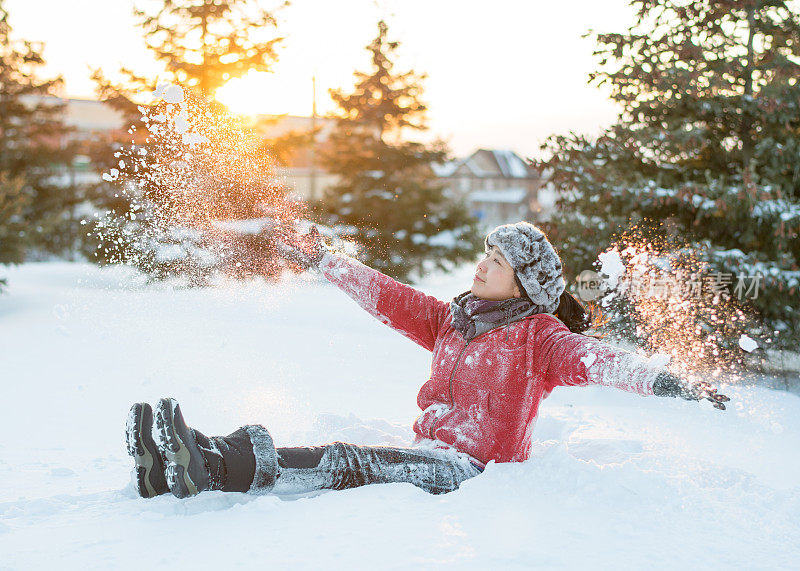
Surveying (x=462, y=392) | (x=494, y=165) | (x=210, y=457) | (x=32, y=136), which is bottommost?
(x=210, y=457)

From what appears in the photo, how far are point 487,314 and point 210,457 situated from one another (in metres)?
1.24

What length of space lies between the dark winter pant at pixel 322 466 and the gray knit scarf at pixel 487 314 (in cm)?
52

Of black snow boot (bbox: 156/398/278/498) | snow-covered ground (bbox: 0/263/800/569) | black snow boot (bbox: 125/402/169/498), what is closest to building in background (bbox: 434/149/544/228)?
snow-covered ground (bbox: 0/263/800/569)

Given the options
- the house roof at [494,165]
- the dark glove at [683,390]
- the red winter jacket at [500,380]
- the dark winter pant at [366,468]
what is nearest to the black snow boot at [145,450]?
the dark winter pant at [366,468]

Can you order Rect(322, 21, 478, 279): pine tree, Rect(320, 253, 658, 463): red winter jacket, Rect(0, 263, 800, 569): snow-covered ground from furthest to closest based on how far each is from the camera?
Rect(322, 21, 478, 279): pine tree → Rect(320, 253, 658, 463): red winter jacket → Rect(0, 263, 800, 569): snow-covered ground

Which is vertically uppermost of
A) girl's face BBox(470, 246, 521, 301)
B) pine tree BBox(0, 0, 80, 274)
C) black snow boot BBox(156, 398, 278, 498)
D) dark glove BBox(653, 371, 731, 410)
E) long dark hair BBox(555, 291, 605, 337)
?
pine tree BBox(0, 0, 80, 274)

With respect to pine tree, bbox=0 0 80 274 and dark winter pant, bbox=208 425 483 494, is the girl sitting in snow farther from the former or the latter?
pine tree, bbox=0 0 80 274

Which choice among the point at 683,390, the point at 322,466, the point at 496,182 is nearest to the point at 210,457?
the point at 322,466

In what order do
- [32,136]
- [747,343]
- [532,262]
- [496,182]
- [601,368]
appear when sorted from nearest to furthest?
[601,368] < [532,262] < [747,343] < [32,136] < [496,182]

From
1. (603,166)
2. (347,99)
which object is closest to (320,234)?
(603,166)

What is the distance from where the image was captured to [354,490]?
2.72m

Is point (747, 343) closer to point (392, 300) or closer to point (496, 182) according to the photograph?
point (392, 300)

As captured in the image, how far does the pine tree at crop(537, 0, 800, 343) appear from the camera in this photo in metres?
6.24

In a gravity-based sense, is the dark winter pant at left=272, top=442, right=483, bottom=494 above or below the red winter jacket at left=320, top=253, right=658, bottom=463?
below
